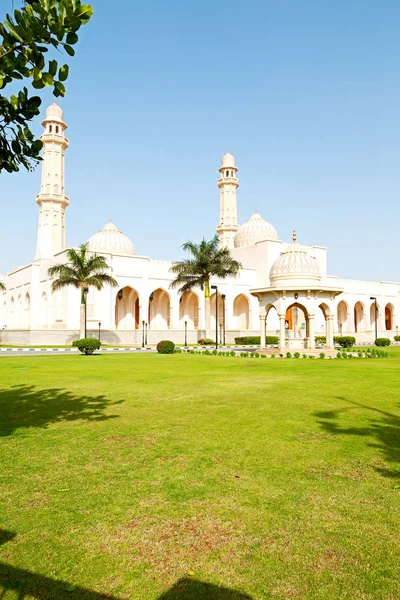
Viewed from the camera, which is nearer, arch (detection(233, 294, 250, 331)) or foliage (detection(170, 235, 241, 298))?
foliage (detection(170, 235, 241, 298))

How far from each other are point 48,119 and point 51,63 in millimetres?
50457

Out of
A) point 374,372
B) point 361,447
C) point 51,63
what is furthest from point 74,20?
point 374,372

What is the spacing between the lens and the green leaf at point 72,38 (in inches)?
170

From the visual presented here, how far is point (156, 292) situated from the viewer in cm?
5584

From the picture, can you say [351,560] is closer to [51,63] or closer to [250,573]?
[250,573]

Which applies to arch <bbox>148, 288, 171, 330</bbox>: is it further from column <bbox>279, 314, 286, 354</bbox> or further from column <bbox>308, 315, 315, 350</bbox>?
column <bbox>308, 315, 315, 350</bbox>

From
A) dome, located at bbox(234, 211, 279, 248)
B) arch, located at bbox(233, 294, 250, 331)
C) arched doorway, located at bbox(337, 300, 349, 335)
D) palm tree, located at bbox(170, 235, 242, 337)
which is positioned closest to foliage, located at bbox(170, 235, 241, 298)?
palm tree, located at bbox(170, 235, 242, 337)

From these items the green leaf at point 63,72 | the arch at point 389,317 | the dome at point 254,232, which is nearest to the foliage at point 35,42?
the green leaf at point 63,72

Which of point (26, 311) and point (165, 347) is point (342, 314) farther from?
point (165, 347)

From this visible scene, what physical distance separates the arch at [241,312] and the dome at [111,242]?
48.5 ft

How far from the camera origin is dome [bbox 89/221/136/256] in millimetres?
53266

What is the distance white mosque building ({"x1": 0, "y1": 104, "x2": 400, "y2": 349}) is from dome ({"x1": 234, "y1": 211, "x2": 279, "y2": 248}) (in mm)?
135

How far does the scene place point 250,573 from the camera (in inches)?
129

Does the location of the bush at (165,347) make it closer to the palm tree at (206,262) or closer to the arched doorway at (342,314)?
the palm tree at (206,262)
